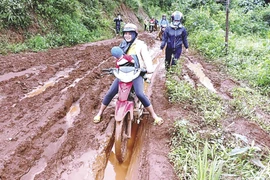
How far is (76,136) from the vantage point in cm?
468

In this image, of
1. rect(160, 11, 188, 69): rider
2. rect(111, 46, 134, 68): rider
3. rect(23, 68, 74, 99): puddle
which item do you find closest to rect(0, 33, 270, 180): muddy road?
rect(23, 68, 74, 99): puddle

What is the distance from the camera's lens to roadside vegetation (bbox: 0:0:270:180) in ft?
11.8

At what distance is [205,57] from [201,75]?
3.26 meters

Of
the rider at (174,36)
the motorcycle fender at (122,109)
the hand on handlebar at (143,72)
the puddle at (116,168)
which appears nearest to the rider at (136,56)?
the hand on handlebar at (143,72)

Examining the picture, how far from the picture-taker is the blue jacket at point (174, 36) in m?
7.18

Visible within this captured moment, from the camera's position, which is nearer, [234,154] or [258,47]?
[234,154]

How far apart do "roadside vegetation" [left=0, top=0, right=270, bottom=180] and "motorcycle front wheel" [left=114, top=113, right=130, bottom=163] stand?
0.75 meters

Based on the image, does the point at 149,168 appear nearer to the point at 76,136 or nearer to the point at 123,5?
the point at 76,136

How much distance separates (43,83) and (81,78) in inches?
40.2

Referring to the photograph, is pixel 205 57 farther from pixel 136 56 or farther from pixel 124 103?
pixel 124 103

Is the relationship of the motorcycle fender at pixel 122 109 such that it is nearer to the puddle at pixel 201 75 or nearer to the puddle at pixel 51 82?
the puddle at pixel 51 82

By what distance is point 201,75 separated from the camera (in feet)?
28.7

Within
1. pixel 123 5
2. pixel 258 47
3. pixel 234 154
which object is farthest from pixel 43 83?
pixel 123 5

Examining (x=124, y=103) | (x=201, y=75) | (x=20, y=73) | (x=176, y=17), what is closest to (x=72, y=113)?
(x=124, y=103)
